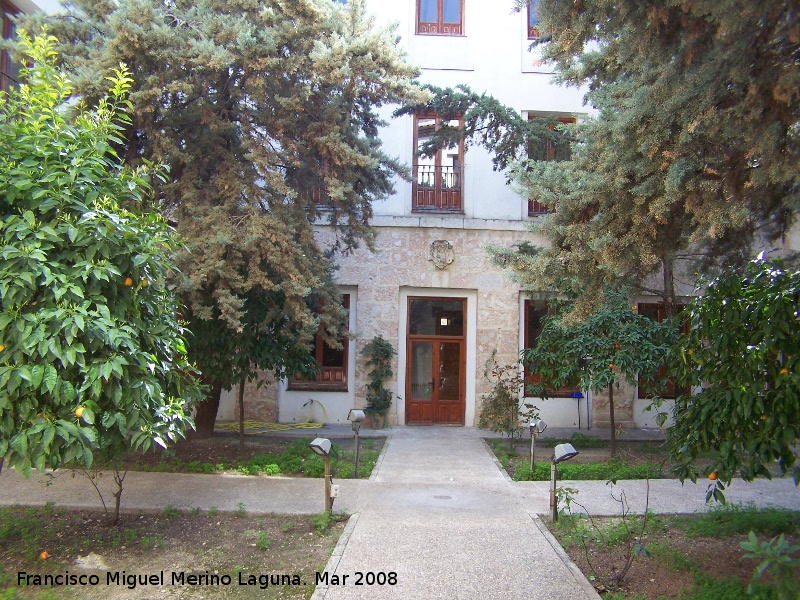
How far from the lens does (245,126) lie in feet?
30.9

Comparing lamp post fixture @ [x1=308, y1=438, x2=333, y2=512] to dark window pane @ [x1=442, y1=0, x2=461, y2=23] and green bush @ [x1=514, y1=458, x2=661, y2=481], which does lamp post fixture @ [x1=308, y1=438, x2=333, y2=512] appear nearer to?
green bush @ [x1=514, y1=458, x2=661, y2=481]

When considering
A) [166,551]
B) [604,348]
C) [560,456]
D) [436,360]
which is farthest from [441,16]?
[166,551]

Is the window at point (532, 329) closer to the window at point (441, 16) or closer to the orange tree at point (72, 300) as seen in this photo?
the window at point (441, 16)

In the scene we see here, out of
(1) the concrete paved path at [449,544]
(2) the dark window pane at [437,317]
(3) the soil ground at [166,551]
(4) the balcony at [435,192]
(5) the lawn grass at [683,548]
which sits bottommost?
(3) the soil ground at [166,551]

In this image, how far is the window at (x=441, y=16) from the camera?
15516 mm

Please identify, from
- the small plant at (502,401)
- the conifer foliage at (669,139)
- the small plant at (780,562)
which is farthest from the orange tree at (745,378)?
the small plant at (502,401)

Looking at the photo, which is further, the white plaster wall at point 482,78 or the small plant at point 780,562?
the white plaster wall at point 482,78

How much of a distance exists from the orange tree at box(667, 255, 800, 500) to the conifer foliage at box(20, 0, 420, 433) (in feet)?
17.5

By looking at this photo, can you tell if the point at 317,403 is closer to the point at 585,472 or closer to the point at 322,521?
the point at 585,472

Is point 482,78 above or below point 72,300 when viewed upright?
above

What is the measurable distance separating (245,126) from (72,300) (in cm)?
530

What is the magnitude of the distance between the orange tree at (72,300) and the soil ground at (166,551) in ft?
3.85

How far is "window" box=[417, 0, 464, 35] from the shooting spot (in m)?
15.5

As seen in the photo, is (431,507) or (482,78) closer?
(431,507)
